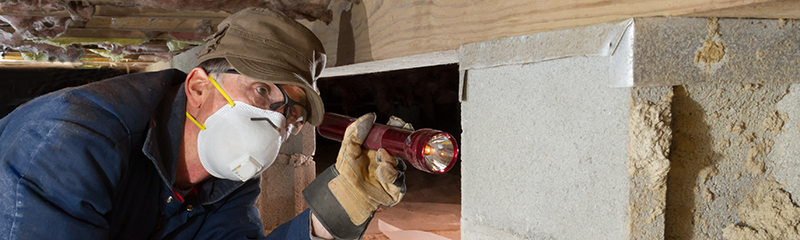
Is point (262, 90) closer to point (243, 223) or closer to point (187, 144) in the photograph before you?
point (187, 144)

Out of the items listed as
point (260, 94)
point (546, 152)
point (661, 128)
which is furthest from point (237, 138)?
point (661, 128)

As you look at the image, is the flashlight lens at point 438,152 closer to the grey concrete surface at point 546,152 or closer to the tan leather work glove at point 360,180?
the grey concrete surface at point 546,152

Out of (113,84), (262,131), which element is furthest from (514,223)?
(113,84)

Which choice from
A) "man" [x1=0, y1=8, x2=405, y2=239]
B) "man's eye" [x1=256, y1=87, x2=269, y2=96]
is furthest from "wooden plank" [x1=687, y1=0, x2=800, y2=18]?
"man's eye" [x1=256, y1=87, x2=269, y2=96]

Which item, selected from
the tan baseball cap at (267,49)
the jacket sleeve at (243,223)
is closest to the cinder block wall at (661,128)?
the tan baseball cap at (267,49)

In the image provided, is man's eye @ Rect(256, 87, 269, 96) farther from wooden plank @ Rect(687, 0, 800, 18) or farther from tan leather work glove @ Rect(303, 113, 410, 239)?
wooden plank @ Rect(687, 0, 800, 18)

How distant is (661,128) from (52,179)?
1628 millimetres

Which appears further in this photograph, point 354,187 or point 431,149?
point 354,187

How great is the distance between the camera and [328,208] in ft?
6.29

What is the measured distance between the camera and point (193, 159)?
6.32ft

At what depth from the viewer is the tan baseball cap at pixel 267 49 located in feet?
5.88

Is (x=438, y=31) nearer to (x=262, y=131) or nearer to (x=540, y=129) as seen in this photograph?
(x=540, y=129)

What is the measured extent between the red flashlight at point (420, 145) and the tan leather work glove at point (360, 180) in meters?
0.04

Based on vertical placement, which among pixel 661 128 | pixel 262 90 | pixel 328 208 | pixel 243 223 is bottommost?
pixel 243 223
